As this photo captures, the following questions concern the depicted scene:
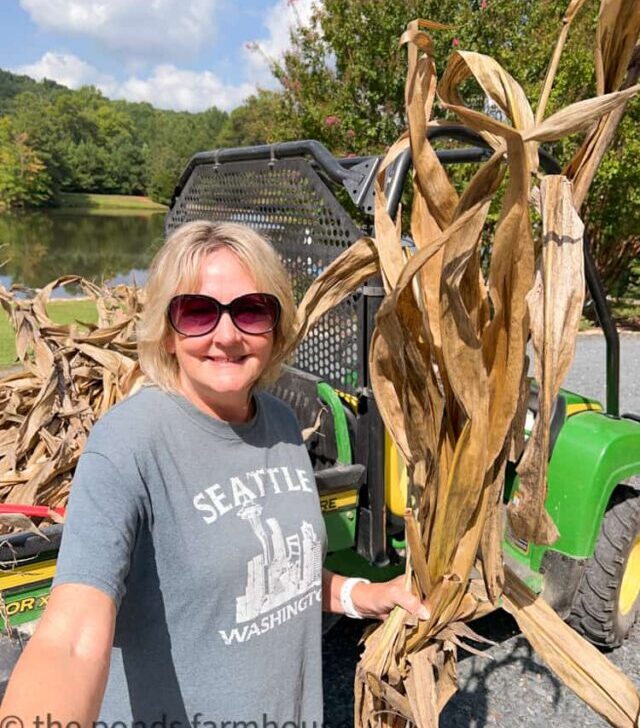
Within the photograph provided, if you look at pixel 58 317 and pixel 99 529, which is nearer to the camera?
pixel 99 529

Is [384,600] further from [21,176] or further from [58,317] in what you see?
[21,176]

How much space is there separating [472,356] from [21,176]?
199ft

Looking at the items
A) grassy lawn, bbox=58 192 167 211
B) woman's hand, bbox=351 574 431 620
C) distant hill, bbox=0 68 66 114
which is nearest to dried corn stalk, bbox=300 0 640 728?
woman's hand, bbox=351 574 431 620

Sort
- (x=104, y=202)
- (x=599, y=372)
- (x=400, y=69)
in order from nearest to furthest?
(x=599, y=372) < (x=400, y=69) < (x=104, y=202)

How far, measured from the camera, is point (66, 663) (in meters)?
0.95

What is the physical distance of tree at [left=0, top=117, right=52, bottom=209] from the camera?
5362 centimetres

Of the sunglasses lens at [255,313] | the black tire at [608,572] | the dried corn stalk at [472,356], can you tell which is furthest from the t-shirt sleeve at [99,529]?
the black tire at [608,572]

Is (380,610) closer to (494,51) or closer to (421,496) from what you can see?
(421,496)

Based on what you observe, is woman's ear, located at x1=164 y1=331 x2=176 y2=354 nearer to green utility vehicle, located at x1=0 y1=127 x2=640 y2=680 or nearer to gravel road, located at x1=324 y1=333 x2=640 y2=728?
green utility vehicle, located at x1=0 y1=127 x2=640 y2=680

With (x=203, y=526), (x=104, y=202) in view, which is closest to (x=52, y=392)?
(x=203, y=526)

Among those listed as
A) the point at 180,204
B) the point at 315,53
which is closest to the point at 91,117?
the point at 315,53

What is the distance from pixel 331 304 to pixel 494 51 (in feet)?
27.2

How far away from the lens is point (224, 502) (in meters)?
1.30

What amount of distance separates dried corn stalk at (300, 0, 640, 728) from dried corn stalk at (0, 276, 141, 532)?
113 centimetres
